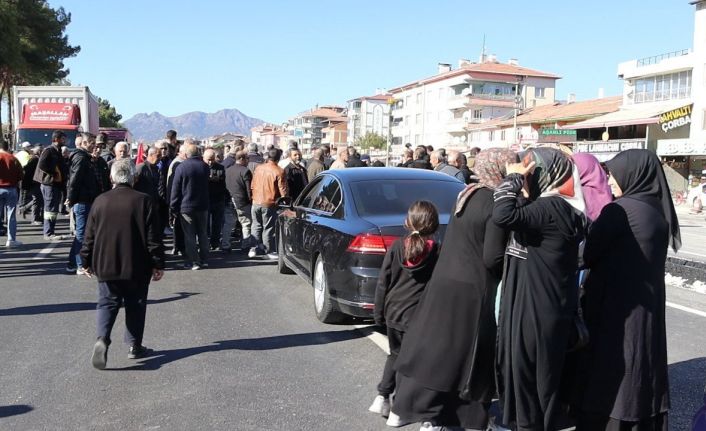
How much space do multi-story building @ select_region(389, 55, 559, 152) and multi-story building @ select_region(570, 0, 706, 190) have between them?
23784 millimetres

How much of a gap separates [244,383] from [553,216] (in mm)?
2826

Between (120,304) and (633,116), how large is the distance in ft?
151

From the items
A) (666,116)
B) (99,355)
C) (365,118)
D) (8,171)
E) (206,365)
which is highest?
(365,118)

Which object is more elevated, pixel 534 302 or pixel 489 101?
pixel 489 101

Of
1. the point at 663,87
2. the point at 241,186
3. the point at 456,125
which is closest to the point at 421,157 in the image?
the point at 241,186

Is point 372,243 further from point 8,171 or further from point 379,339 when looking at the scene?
point 8,171

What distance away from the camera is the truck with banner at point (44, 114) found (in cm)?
1958

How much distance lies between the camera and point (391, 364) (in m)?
4.22

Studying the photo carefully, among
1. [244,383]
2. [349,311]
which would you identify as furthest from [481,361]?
[349,311]

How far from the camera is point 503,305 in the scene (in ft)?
11.2

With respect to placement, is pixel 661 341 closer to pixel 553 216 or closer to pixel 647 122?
pixel 553 216

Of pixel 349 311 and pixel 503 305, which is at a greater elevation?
pixel 503 305

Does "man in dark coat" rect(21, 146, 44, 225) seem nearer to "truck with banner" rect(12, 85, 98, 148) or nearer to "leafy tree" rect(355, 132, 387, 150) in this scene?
"truck with banner" rect(12, 85, 98, 148)

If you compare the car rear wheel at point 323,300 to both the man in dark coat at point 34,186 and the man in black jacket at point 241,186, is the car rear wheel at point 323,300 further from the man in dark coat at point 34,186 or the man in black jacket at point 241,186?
the man in dark coat at point 34,186
